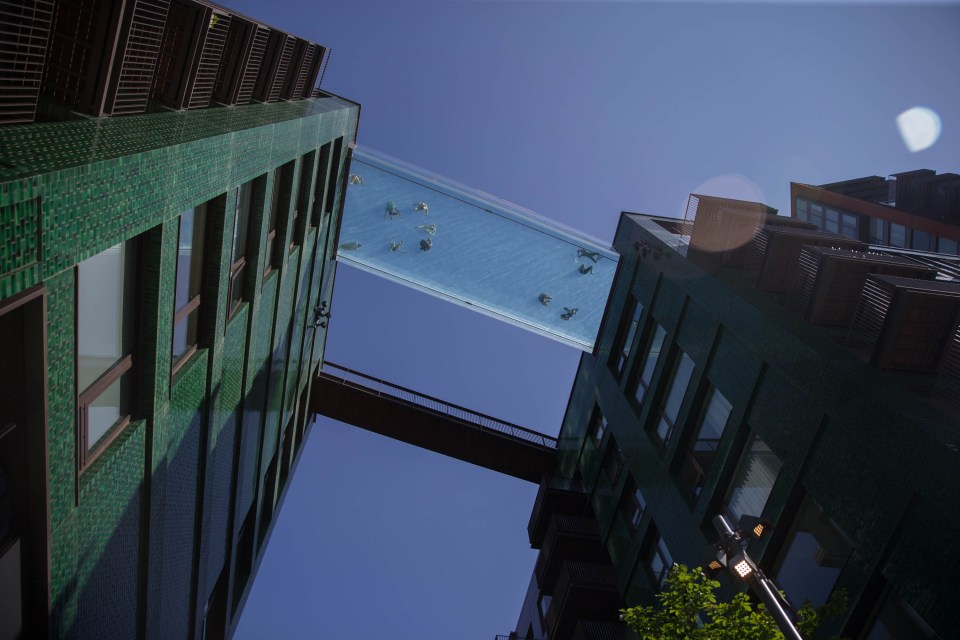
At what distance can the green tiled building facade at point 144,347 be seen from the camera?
502 centimetres

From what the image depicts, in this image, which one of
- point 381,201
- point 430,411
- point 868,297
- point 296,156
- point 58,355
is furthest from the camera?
point 430,411

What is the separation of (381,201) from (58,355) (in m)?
15.6

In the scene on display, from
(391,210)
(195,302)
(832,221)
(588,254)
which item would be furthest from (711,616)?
(832,221)

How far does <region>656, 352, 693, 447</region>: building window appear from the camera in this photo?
1471 cm

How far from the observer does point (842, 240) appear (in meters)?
12.9

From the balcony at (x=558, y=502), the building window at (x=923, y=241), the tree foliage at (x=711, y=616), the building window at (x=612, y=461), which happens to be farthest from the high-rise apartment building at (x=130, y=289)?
the building window at (x=923, y=241)

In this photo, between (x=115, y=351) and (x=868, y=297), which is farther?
(x=868, y=297)

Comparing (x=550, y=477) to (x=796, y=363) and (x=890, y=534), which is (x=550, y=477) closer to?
(x=796, y=363)

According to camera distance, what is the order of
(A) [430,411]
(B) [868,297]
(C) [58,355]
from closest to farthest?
(C) [58,355]
(B) [868,297]
(A) [430,411]

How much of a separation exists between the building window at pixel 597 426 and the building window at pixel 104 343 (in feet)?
48.0

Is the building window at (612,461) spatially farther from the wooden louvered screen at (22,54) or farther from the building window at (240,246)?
the wooden louvered screen at (22,54)

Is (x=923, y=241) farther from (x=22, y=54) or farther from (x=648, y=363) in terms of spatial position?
(x=22, y=54)

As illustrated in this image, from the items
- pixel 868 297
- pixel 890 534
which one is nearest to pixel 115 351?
pixel 890 534

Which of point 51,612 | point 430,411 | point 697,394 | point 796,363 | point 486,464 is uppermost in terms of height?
point 796,363
